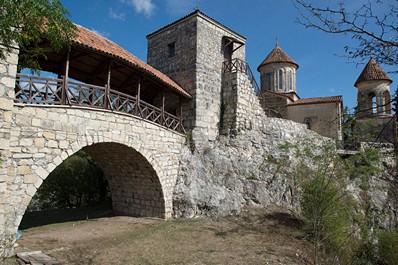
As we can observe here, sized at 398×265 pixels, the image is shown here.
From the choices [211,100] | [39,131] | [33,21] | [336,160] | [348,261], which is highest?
[211,100]

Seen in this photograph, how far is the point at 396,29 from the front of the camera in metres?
2.79

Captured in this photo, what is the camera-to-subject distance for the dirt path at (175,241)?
22.5 ft

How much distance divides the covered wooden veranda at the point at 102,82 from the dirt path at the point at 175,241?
4.01 meters

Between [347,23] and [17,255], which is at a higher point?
[347,23]

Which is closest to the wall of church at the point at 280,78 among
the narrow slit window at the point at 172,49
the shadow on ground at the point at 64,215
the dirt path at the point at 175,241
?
the narrow slit window at the point at 172,49

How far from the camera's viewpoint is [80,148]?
25.8 ft

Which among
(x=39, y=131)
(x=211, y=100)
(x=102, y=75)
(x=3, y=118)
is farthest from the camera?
(x=211, y=100)

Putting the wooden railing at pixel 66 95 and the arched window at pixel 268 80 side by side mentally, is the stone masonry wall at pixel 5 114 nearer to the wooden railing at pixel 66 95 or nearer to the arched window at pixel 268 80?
the wooden railing at pixel 66 95

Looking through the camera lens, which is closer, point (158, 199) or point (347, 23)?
point (347, 23)

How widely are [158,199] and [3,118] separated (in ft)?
21.7

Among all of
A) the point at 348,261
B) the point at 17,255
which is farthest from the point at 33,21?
the point at 348,261

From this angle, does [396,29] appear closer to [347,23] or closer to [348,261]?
[347,23]

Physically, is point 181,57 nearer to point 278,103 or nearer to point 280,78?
point 278,103

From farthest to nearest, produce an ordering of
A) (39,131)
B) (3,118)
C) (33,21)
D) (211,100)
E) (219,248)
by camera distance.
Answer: (211,100), (219,248), (39,131), (3,118), (33,21)
